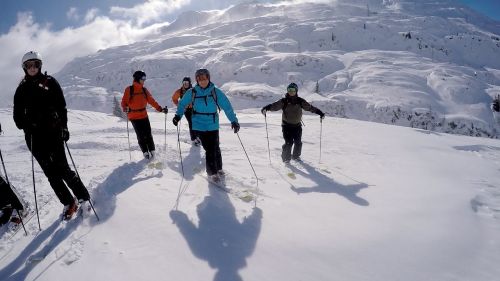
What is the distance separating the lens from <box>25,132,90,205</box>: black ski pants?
4797 millimetres

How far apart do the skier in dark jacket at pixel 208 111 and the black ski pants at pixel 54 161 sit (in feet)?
7.46

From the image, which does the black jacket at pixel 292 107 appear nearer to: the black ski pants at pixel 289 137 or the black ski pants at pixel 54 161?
the black ski pants at pixel 289 137

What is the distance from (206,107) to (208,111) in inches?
3.5

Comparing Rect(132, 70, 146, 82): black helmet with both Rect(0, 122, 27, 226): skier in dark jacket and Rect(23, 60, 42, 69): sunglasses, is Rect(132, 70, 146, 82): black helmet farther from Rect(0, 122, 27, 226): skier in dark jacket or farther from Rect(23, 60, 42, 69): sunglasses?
Rect(0, 122, 27, 226): skier in dark jacket

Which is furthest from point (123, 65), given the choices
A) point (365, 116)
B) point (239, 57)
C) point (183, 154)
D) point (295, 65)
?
point (183, 154)

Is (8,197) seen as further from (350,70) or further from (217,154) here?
(350,70)

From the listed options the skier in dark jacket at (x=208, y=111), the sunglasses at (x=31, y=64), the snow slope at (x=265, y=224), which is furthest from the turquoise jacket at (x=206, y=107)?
the sunglasses at (x=31, y=64)

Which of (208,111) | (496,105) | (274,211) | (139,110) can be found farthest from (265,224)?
(496,105)

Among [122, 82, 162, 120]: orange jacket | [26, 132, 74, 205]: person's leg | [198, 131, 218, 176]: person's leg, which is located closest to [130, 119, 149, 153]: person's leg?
[122, 82, 162, 120]: orange jacket

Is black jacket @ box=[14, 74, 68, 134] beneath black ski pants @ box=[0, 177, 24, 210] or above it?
above

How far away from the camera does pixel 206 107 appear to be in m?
6.71

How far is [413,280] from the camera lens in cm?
363

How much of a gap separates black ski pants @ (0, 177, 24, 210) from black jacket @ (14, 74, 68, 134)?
2.83 ft

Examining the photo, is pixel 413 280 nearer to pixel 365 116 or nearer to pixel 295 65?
pixel 365 116
